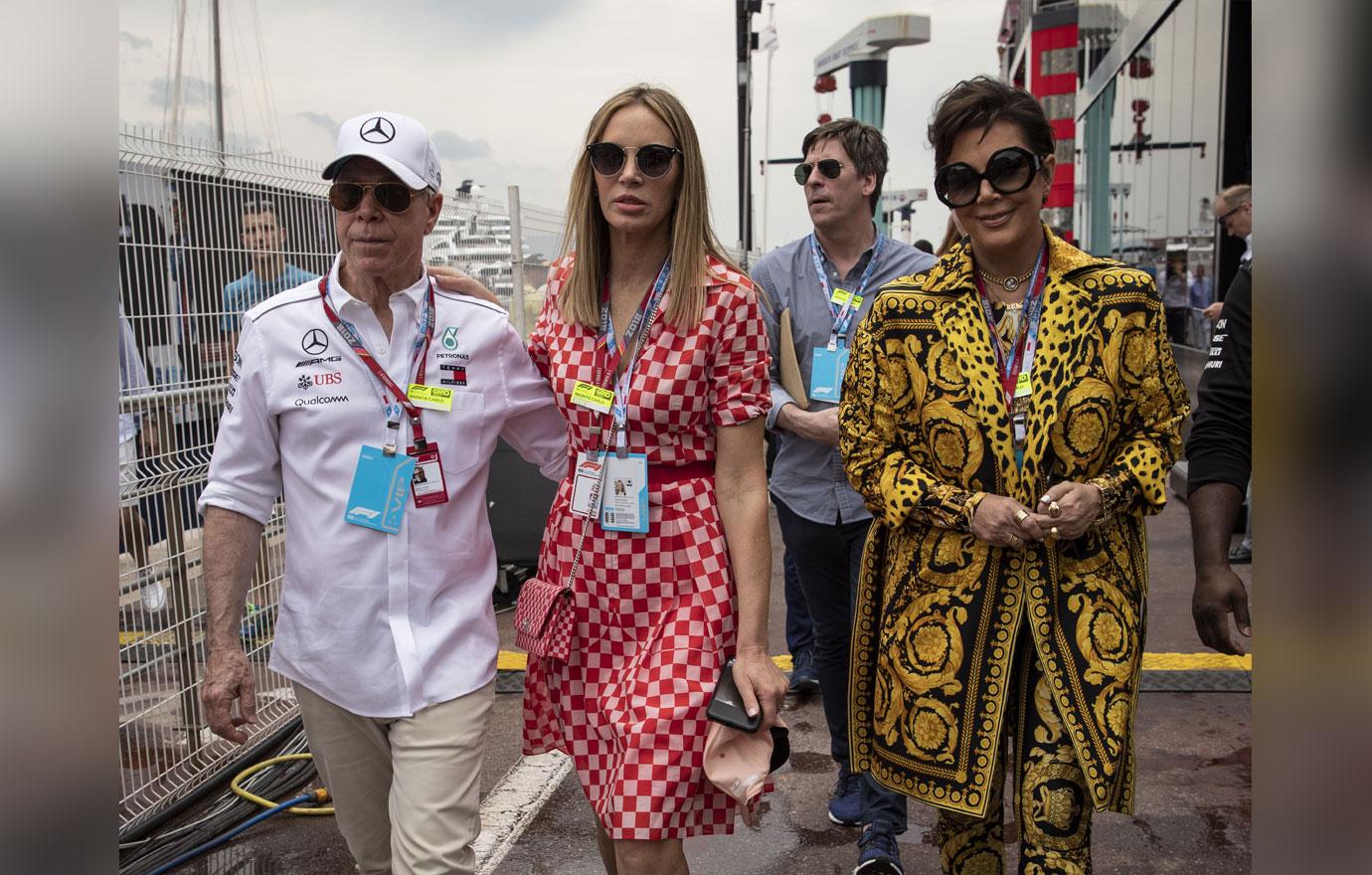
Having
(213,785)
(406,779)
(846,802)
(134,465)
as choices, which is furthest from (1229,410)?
(213,785)

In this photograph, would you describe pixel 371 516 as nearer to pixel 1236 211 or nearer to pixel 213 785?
pixel 213 785

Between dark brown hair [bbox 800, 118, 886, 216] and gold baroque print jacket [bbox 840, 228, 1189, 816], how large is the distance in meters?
1.60

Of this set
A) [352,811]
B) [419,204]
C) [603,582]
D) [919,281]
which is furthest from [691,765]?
[419,204]

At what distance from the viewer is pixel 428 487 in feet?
9.39

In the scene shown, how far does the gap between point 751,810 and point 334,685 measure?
3.22 feet

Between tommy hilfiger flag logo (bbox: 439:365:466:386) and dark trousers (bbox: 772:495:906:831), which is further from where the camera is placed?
dark trousers (bbox: 772:495:906:831)

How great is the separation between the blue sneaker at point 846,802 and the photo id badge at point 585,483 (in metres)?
1.90

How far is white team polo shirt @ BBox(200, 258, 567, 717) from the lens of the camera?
2832 millimetres

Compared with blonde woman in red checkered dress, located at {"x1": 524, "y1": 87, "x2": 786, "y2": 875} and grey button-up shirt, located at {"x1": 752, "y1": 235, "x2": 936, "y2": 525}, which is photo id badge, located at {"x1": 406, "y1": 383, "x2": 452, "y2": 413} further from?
grey button-up shirt, located at {"x1": 752, "y1": 235, "x2": 936, "y2": 525}

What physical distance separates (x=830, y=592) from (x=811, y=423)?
0.61m

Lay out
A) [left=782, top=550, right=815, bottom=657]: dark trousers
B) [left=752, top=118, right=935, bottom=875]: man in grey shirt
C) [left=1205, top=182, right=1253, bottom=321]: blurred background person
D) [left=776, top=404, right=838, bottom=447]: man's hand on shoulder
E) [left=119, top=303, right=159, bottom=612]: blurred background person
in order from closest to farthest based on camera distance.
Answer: [left=776, top=404, right=838, bottom=447]: man's hand on shoulder
[left=752, top=118, right=935, bottom=875]: man in grey shirt
[left=119, top=303, right=159, bottom=612]: blurred background person
[left=782, top=550, right=815, bottom=657]: dark trousers
[left=1205, top=182, right=1253, bottom=321]: blurred background person

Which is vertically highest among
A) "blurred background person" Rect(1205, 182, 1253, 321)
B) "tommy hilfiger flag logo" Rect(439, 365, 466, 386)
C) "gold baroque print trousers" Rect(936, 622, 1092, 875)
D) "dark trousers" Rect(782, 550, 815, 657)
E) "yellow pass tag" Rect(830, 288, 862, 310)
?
"blurred background person" Rect(1205, 182, 1253, 321)

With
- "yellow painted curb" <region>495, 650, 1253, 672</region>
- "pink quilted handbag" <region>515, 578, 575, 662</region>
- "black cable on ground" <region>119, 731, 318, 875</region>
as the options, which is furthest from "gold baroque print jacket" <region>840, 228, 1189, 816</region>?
"yellow painted curb" <region>495, 650, 1253, 672</region>
